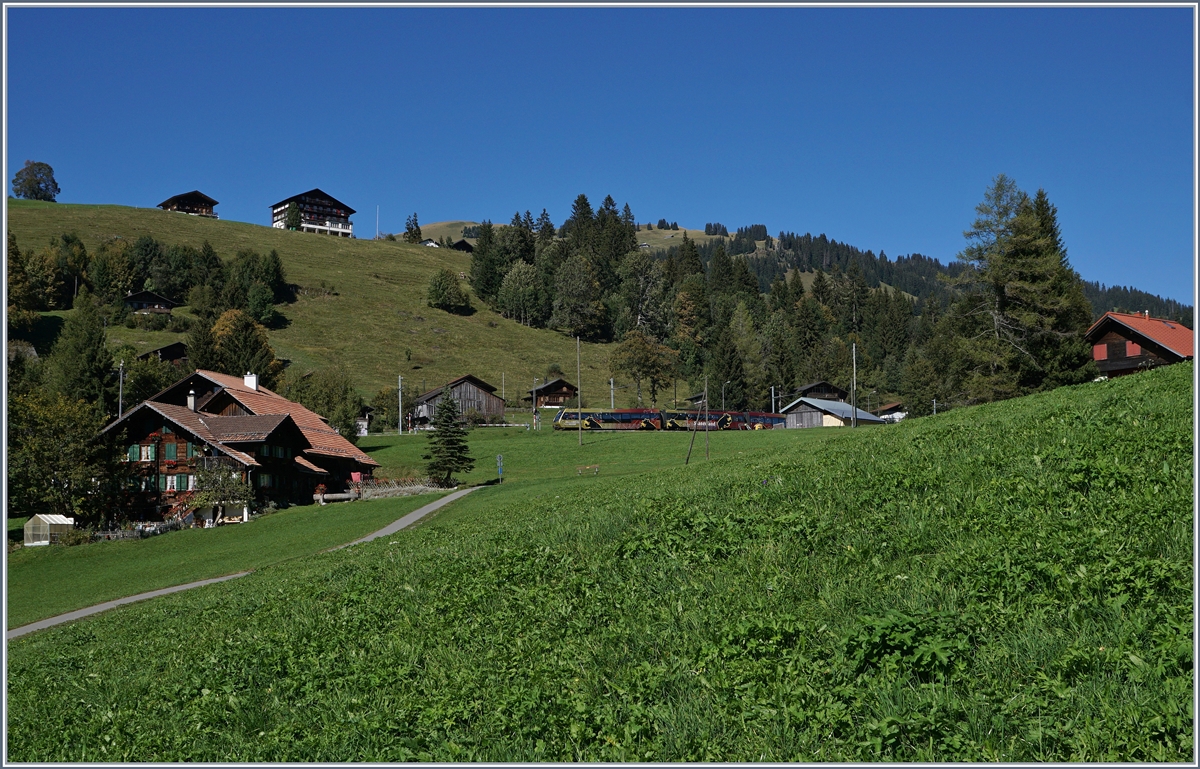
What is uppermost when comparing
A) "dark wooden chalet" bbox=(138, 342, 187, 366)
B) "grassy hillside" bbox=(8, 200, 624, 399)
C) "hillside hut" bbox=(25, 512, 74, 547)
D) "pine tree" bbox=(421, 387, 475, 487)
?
"grassy hillside" bbox=(8, 200, 624, 399)

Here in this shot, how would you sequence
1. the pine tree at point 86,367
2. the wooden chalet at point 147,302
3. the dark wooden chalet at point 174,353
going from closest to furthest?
the pine tree at point 86,367 < the dark wooden chalet at point 174,353 < the wooden chalet at point 147,302

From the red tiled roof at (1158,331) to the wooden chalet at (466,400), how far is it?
72.8 meters

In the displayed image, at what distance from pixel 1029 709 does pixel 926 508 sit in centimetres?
461

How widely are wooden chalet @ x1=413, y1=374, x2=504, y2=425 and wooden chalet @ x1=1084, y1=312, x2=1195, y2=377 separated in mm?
71011

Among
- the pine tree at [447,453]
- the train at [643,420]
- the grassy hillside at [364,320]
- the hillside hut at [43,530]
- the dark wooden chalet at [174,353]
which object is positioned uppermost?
the grassy hillside at [364,320]

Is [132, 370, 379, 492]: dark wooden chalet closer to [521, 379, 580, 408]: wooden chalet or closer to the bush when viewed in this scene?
[521, 379, 580, 408]: wooden chalet

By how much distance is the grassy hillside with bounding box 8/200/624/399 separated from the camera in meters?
133

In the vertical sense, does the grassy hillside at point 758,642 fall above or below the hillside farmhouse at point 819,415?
below

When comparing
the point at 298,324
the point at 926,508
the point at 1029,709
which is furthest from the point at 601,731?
the point at 298,324

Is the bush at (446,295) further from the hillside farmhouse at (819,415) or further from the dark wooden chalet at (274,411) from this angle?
the dark wooden chalet at (274,411)

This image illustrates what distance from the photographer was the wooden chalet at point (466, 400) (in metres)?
114

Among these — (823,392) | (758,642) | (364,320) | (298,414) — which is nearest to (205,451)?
(298,414)

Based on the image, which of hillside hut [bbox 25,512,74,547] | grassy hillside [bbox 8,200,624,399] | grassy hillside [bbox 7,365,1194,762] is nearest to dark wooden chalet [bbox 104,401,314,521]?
hillside hut [bbox 25,512,74,547]

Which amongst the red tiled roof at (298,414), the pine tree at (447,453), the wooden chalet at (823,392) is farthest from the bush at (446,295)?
the pine tree at (447,453)
